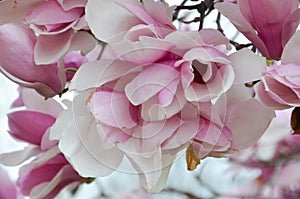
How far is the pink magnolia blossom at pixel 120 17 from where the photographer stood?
12.1 inches

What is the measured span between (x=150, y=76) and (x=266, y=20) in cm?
8

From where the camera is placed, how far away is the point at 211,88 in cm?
29

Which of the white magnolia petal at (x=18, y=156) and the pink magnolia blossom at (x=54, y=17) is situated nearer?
the pink magnolia blossom at (x=54, y=17)

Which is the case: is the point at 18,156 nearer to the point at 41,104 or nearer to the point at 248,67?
the point at 41,104

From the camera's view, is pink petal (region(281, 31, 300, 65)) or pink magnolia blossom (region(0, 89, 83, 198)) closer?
pink petal (region(281, 31, 300, 65))

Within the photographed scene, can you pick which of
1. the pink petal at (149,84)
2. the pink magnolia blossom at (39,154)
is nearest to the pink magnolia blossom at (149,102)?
the pink petal at (149,84)

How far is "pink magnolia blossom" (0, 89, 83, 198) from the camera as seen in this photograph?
0.44 m

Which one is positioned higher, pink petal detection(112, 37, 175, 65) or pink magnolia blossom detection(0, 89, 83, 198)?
pink petal detection(112, 37, 175, 65)

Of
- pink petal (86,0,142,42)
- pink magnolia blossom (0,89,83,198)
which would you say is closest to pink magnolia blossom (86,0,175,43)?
pink petal (86,0,142,42)

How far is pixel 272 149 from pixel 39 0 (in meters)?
0.74

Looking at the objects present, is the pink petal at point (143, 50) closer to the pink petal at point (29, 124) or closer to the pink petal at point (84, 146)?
the pink petal at point (84, 146)

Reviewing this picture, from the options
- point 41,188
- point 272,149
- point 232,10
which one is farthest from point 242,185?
point 232,10

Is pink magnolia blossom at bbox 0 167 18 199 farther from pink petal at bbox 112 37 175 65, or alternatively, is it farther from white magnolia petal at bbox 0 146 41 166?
pink petal at bbox 112 37 175 65

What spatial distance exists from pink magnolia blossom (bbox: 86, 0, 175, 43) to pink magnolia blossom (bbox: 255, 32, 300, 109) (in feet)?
0.18
